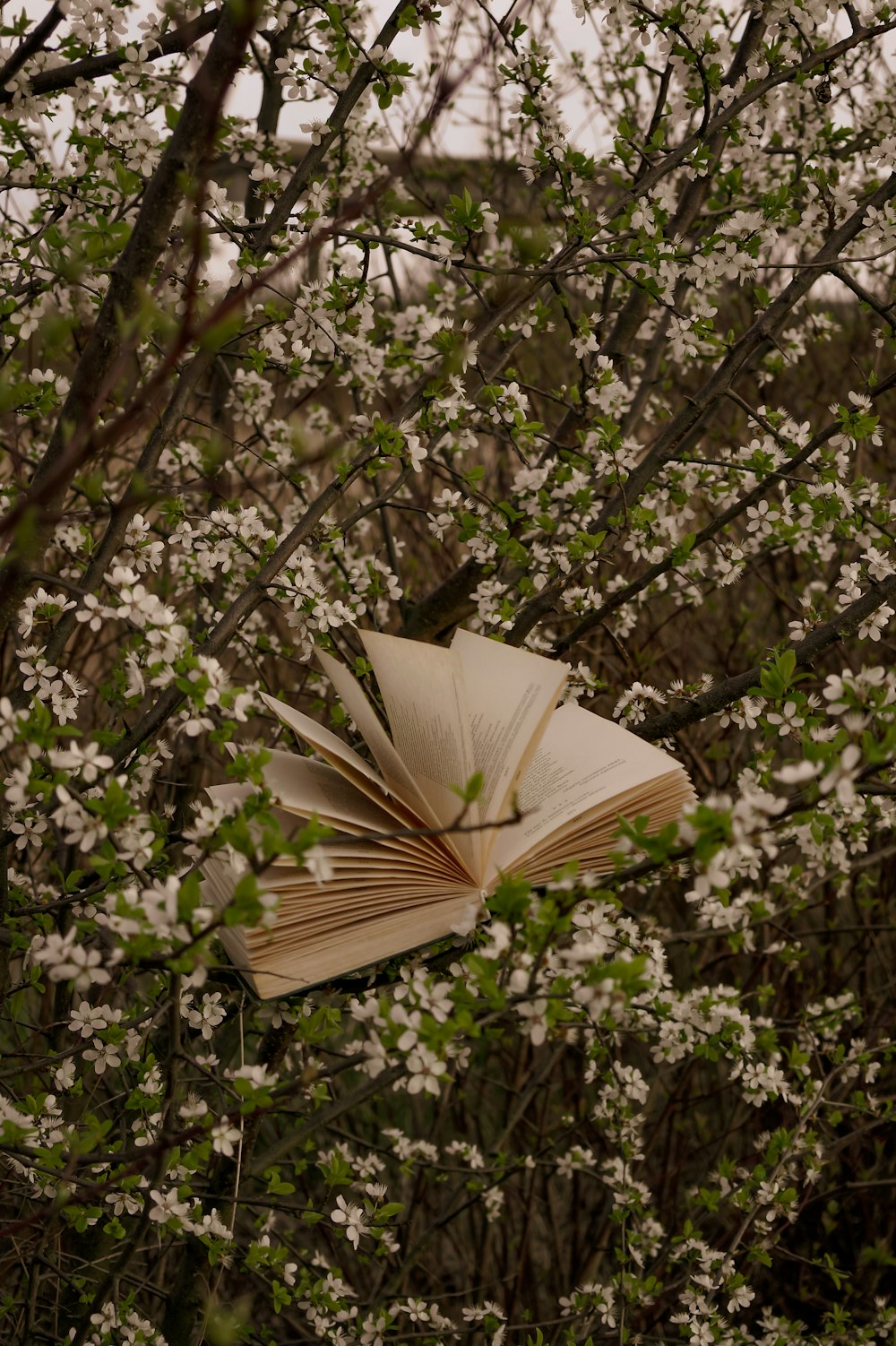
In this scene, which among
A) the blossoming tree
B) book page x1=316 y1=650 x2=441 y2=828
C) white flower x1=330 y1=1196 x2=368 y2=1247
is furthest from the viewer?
white flower x1=330 y1=1196 x2=368 y2=1247

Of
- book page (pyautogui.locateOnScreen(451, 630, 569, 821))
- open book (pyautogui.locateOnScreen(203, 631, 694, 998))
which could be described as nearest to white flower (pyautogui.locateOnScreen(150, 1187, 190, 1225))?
open book (pyautogui.locateOnScreen(203, 631, 694, 998))

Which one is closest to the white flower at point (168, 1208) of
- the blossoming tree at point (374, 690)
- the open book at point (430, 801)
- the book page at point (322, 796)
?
the blossoming tree at point (374, 690)

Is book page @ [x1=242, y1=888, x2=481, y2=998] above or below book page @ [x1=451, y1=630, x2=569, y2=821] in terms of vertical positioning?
below

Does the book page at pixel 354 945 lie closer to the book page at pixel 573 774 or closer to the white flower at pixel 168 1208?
the book page at pixel 573 774

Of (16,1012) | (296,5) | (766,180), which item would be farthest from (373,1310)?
(766,180)

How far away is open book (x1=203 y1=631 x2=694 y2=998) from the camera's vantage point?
1.19m

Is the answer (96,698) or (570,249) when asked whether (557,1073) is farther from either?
(570,249)

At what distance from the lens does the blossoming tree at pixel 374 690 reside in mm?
1086

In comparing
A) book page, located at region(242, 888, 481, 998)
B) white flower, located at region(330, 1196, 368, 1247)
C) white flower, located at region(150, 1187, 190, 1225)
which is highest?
book page, located at region(242, 888, 481, 998)

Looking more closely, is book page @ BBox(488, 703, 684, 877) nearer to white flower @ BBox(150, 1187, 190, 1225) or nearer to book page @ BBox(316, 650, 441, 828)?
book page @ BBox(316, 650, 441, 828)

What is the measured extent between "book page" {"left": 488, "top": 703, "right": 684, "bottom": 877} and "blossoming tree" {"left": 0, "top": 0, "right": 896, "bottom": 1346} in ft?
0.43

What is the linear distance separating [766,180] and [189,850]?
9.24 feet

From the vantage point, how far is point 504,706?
138 centimetres

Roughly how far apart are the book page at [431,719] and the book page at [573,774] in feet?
0.21
